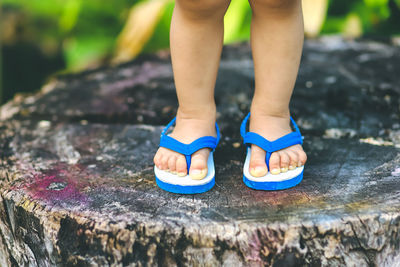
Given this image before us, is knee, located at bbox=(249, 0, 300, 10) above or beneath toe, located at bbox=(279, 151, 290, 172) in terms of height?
above

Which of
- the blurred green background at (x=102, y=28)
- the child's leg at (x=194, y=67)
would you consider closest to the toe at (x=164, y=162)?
the child's leg at (x=194, y=67)

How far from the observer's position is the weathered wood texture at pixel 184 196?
34.4 inches

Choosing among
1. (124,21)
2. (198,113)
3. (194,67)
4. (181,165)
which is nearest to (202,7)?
(194,67)

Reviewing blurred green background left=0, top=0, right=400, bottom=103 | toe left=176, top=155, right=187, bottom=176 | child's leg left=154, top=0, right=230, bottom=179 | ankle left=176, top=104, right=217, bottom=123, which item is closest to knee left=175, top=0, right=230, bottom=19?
child's leg left=154, top=0, right=230, bottom=179

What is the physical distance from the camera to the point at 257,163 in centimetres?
103

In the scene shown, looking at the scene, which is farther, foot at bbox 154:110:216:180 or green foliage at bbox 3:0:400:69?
green foliage at bbox 3:0:400:69

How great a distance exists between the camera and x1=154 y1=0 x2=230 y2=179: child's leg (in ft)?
3.27

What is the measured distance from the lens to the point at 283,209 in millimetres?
913

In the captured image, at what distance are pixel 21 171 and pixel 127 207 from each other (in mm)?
380

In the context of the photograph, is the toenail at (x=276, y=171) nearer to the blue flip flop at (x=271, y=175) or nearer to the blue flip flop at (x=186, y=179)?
the blue flip flop at (x=271, y=175)

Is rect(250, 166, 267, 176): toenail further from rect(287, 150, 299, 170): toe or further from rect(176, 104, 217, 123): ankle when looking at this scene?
rect(176, 104, 217, 123): ankle

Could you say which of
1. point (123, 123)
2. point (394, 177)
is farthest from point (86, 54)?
point (394, 177)

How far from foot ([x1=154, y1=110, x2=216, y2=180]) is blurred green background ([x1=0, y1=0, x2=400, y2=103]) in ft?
4.21

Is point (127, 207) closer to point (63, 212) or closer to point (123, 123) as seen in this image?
point (63, 212)
